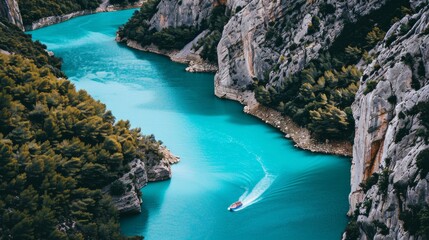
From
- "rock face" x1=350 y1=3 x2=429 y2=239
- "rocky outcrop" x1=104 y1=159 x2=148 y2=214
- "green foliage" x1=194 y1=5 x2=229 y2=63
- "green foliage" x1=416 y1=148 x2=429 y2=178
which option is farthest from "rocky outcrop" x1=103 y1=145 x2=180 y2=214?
"green foliage" x1=194 y1=5 x2=229 y2=63

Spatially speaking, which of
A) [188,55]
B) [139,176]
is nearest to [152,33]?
[188,55]

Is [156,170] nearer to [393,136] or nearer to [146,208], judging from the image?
[146,208]

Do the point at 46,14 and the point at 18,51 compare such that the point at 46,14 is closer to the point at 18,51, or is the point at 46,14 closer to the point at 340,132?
the point at 18,51

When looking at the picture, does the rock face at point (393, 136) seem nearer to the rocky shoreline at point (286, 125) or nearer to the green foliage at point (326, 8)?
the rocky shoreline at point (286, 125)

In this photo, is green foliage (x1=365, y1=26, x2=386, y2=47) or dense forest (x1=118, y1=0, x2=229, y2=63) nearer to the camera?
green foliage (x1=365, y1=26, x2=386, y2=47)

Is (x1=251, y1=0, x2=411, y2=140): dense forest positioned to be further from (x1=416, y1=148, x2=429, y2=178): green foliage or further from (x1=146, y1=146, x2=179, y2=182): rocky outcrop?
(x1=416, y1=148, x2=429, y2=178): green foliage

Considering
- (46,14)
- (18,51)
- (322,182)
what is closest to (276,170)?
(322,182)
